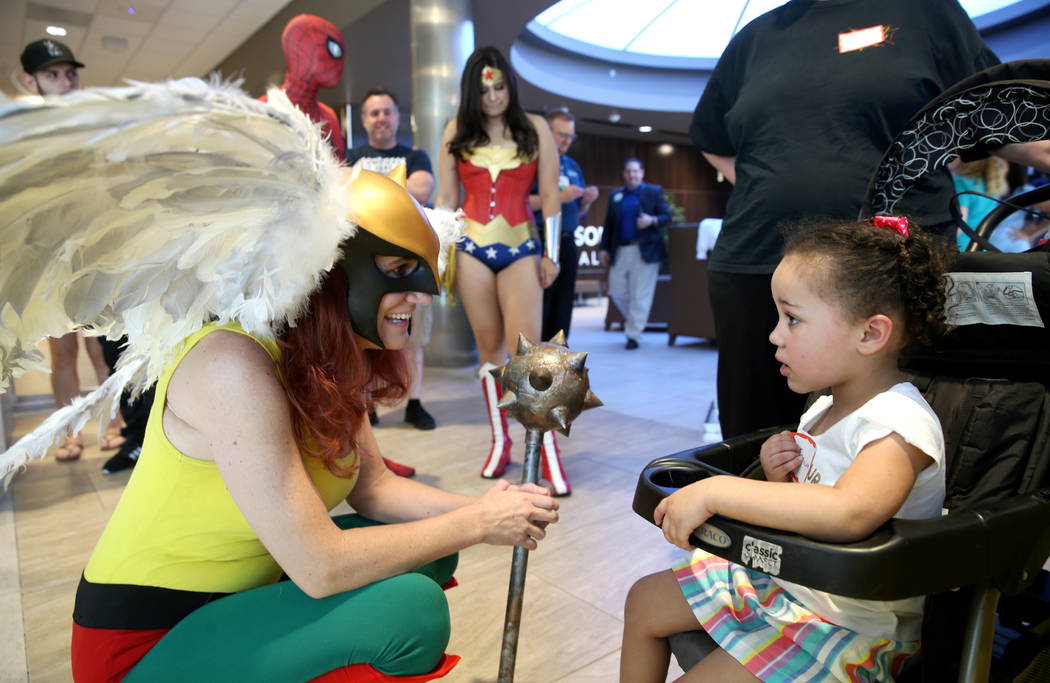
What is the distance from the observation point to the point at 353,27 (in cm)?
795

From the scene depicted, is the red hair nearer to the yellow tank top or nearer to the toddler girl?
the yellow tank top

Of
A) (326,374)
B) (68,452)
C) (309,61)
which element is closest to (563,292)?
(309,61)

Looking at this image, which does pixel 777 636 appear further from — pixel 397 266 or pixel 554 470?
pixel 554 470

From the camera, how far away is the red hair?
1.09 meters

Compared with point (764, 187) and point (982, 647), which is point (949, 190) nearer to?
point (764, 187)

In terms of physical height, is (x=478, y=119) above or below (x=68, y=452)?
above

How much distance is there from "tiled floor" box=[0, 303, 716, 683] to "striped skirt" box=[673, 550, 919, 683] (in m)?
0.58

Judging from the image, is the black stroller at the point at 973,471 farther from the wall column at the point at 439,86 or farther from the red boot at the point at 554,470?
the wall column at the point at 439,86

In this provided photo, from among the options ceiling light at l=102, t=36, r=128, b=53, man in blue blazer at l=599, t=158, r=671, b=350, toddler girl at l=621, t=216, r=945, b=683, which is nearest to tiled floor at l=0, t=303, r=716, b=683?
toddler girl at l=621, t=216, r=945, b=683

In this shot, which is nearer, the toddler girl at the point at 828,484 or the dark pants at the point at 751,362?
the toddler girl at the point at 828,484

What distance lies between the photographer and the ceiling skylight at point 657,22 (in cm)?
898

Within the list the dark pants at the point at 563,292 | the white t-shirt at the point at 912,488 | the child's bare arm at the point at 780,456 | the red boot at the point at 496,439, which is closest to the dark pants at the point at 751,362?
the child's bare arm at the point at 780,456

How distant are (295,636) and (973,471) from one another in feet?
3.82

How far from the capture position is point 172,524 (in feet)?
3.51
